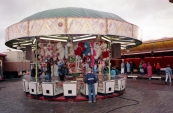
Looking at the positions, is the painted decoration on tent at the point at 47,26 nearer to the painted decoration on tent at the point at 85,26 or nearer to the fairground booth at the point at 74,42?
the fairground booth at the point at 74,42

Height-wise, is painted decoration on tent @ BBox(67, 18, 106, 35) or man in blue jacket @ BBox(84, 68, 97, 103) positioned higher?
painted decoration on tent @ BBox(67, 18, 106, 35)

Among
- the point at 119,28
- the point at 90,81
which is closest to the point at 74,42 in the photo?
the point at 119,28

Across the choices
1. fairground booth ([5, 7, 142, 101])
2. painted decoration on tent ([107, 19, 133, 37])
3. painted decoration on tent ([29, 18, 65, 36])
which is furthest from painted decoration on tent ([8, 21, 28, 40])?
painted decoration on tent ([107, 19, 133, 37])

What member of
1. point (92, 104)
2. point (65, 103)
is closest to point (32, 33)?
point (65, 103)

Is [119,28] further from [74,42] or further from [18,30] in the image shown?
[18,30]

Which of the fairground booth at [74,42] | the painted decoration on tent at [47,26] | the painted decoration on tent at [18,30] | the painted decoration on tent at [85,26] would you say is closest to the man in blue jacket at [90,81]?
the fairground booth at [74,42]

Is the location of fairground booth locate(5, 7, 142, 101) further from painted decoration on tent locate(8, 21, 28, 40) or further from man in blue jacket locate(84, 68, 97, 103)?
man in blue jacket locate(84, 68, 97, 103)

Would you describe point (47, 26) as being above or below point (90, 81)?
above

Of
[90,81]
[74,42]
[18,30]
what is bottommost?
[90,81]

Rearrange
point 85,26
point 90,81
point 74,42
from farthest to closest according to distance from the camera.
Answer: point 74,42, point 90,81, point 85,26

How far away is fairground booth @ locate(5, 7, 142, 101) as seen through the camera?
916cm

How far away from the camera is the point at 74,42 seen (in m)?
13.5

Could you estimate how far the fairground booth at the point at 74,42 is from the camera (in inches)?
361

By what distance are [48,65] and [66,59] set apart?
133 cm
